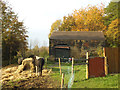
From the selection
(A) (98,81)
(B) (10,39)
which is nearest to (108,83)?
(A) (98,81)

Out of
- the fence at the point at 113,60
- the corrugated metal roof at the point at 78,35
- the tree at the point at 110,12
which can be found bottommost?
the fence at the point at 113,60

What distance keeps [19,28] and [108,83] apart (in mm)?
12710

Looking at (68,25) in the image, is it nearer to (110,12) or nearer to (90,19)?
(90,19)

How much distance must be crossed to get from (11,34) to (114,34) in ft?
40.6

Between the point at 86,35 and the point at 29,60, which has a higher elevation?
the point at 86,35

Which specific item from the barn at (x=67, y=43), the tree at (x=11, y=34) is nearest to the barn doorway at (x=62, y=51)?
the barn at (x=67, y=43)

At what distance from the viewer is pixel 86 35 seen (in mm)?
16297

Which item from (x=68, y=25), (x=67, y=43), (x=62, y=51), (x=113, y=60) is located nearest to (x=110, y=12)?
(x=68, y=25)

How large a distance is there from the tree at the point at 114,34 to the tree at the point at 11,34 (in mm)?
10654

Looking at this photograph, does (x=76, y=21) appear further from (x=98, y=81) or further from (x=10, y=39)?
(x=98, y=81)

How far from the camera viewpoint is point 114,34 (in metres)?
17.2

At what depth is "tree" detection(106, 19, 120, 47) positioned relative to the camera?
1708cm

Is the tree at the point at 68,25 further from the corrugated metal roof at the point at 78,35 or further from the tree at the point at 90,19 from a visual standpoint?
the corrugated metal roof at the point at 78,35

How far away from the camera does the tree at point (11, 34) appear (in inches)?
625
